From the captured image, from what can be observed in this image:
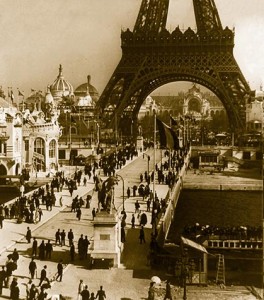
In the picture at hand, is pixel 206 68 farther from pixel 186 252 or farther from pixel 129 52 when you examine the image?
pixel 186 252

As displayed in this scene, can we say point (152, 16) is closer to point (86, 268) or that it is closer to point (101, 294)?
point (86, 268)

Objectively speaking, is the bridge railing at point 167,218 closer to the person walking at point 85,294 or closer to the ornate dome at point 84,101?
the person walking at point 85,294

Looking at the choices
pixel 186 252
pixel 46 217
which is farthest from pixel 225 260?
pixel 46 217

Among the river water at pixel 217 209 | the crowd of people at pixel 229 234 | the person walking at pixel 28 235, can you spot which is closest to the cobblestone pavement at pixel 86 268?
the person walking at pixel 28 235

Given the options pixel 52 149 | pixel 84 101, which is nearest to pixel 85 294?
pixel 52 149

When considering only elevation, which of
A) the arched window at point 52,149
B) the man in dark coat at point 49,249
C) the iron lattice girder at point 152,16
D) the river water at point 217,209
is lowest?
the river water at point 217,209

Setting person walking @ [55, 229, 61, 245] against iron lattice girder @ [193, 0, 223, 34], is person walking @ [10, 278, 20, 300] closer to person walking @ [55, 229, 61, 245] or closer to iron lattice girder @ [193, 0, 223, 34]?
person walking @ [55, 229, 61, 245]

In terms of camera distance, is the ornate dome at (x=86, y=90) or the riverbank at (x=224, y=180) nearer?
the riverbank at (x=224, y=180)
